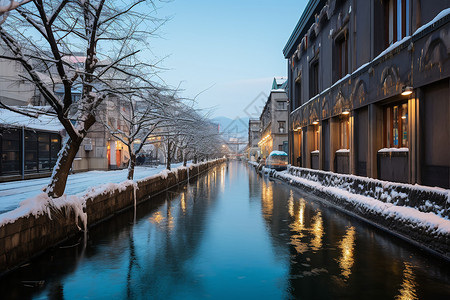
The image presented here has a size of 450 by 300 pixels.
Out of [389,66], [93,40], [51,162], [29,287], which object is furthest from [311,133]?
[29,287]

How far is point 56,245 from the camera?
848 cm

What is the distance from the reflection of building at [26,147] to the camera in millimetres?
22422


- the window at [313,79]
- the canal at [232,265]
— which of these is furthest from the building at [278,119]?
the canal at [232,265]

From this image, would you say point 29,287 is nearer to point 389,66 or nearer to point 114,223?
point 114,223

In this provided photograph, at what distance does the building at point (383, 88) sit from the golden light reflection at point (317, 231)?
3.25 m

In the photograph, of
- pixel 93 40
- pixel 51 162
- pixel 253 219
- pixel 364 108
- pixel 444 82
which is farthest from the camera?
pixel 51 162

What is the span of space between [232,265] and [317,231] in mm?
4131

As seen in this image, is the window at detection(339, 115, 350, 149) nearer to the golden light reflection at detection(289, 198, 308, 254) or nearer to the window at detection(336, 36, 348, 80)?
the window at detection(336, 36, 348, 80)

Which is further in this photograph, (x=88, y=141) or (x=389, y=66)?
(x=88, y=141)

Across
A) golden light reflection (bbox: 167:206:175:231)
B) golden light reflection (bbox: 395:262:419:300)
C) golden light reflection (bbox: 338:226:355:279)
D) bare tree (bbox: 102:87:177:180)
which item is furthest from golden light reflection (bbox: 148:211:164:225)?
golden light reflection (bbox: 395:262:419:300)

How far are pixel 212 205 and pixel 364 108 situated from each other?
8526 millimetres

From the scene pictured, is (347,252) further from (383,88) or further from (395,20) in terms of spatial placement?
(395,20)

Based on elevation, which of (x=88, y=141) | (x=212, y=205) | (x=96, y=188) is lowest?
(x=212, y=205)

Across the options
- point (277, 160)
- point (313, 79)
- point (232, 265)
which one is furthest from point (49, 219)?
point (277, 160)
